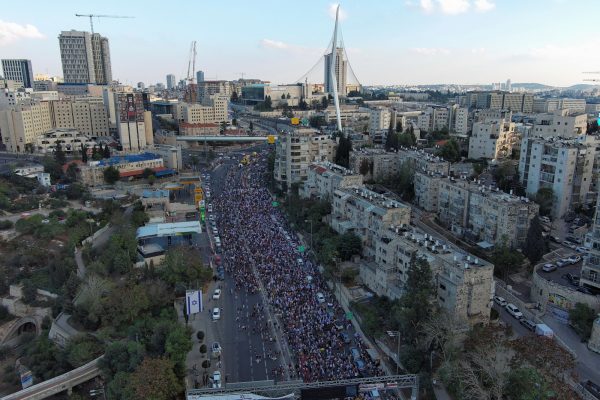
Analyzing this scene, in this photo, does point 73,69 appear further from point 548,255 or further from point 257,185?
point 548,255

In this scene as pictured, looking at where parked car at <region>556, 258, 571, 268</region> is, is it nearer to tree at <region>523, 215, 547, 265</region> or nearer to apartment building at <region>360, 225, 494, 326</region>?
tree at <region>523, 215, 547, 265</region>

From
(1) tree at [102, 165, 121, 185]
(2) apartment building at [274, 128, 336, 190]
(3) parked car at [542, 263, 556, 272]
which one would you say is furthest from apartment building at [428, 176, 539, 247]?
(1) tree at [102, 165, 121, 185]

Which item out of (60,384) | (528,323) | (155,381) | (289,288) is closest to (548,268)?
(528,323)

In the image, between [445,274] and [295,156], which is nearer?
[445,274]

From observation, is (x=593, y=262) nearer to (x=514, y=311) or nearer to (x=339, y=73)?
(x=514, y=311)

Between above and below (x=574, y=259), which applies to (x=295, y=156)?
above
